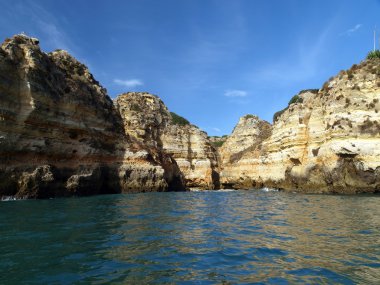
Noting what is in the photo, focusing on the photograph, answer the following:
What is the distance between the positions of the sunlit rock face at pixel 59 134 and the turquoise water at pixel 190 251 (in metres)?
16.2

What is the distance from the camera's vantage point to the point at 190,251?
31.6ft

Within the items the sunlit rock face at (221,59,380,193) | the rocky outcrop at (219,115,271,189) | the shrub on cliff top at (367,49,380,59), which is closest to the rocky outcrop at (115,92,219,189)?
the rocky outcrop at (219,115,271,189)

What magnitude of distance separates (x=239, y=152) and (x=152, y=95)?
21.1m

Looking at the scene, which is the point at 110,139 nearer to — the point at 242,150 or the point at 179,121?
the point at 179,121

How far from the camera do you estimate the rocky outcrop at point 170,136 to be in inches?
2282

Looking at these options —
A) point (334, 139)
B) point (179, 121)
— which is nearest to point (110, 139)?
point (334, 139)

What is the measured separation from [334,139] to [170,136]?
33694 mm

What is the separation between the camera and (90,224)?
14250 mm

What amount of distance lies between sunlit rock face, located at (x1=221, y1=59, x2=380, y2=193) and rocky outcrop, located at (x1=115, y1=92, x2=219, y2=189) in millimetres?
16681

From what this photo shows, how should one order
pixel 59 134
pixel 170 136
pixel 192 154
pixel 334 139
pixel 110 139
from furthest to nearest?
1. pixel 192 154
2. pixel 170 136
3. pixel 110 139
4. pixel 334 139
5. pixel 59 134

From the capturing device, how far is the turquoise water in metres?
7.27

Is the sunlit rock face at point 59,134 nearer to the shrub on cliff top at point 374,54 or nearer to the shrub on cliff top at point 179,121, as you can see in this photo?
the shrub on cliff top at point 179,121

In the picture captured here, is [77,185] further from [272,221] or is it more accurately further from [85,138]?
[272,221]

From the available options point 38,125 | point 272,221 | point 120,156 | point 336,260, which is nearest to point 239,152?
point 120,156
